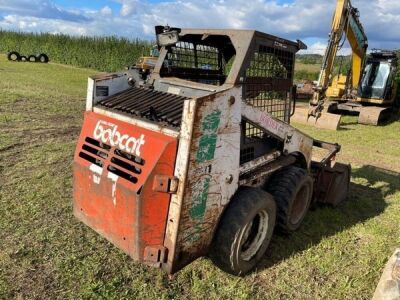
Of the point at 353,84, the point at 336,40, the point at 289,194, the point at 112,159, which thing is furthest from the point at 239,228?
the point at 353,84

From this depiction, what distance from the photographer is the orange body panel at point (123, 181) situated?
2.80 m

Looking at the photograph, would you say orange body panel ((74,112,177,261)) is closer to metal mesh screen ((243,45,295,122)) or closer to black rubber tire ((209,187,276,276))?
black rubber tire ((209,187,276,276))

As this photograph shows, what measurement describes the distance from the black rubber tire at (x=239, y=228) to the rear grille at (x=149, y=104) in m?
0.85

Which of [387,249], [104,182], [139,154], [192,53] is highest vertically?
[192,53]

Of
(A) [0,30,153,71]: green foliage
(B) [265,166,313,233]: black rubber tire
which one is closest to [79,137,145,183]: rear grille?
(B) [265,166,313,233]: black rubber tire

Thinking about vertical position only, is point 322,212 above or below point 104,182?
below

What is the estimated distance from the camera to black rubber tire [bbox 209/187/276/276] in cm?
315

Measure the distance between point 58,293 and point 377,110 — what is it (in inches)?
481

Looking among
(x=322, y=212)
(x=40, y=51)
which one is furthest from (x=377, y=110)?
(x=40, y=51)

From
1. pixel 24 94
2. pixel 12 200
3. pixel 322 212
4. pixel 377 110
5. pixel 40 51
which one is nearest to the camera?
pixel 12 200

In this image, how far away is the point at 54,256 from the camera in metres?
3.57

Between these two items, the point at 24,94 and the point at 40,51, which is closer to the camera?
the point at 24,94

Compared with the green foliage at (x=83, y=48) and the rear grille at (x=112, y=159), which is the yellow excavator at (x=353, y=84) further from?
the green foliage at (x=83, y=48)

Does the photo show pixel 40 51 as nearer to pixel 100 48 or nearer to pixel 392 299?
pixel 100 48
